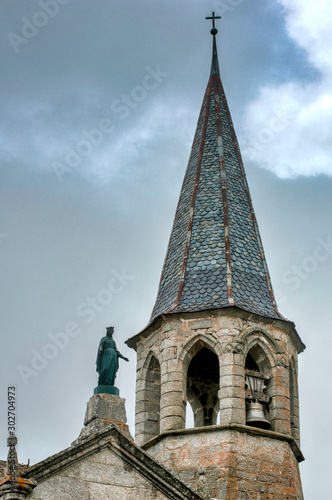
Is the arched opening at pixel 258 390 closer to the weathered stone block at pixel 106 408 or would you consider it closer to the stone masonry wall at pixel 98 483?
the weathered stone block at pixel 106 408

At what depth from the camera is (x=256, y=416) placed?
2252cm

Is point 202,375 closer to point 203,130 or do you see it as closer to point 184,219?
point 184,219

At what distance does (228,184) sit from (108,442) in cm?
1031

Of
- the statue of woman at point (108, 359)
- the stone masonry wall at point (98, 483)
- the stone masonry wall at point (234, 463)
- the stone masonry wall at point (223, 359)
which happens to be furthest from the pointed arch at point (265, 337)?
the stone masonry wall at point (98, 483)

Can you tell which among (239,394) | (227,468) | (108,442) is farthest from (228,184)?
(108,442)

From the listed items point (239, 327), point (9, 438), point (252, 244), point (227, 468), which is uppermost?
point (252, 244)

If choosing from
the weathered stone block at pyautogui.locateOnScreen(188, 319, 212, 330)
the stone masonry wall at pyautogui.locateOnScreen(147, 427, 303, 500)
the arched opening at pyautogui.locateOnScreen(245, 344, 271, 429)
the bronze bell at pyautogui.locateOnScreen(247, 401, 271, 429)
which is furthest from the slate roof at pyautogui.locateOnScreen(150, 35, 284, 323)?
the stone masonry wall at pyautogui.locateOnScreen(147, 427, 303, 500)

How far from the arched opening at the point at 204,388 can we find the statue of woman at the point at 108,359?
5407 millimetres

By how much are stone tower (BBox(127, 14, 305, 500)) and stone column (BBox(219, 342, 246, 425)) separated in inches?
0.8

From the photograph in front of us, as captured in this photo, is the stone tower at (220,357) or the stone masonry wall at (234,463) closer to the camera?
the stone masonry wall at (234,463)

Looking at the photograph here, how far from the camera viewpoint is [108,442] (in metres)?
17.8

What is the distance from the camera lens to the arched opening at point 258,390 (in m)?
22.5

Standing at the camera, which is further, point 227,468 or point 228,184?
point 228,184

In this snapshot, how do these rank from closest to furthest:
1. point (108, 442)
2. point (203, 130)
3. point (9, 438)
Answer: point (9, 438), point (108, 442), point (203, 130)
